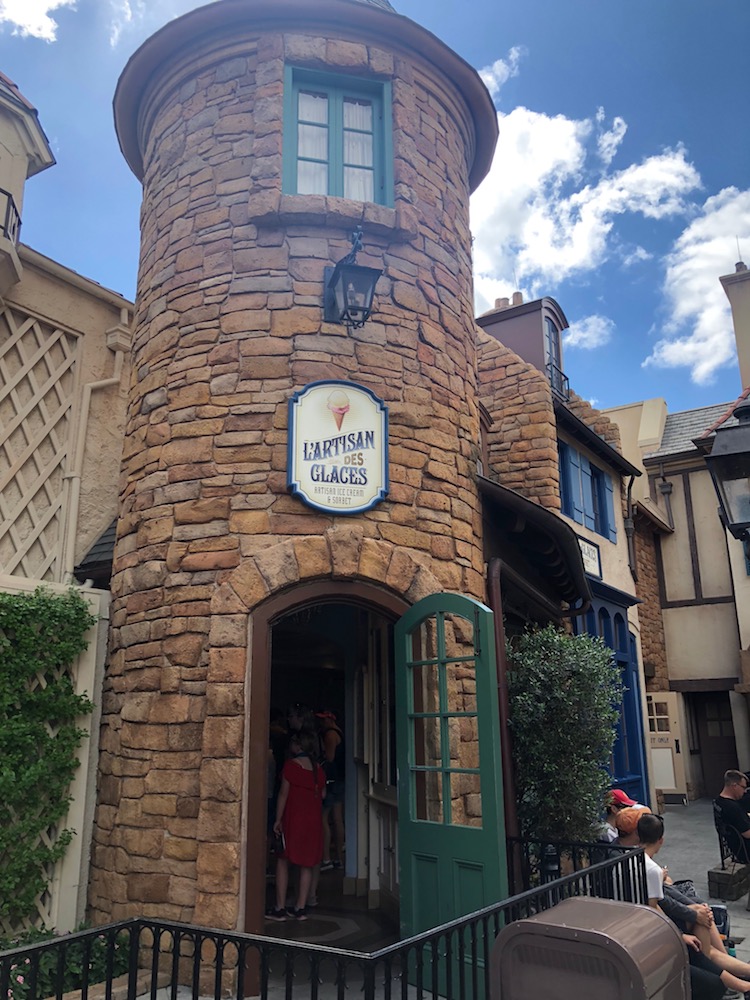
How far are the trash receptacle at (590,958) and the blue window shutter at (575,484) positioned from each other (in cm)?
864

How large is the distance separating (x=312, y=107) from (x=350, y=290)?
1.95m

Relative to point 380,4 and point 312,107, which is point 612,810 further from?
point 380,4

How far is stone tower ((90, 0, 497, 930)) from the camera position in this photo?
563 cm

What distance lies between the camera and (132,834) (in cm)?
569

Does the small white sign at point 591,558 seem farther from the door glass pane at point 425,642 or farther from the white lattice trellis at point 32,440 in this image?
the white lattice trellis at point 32,440

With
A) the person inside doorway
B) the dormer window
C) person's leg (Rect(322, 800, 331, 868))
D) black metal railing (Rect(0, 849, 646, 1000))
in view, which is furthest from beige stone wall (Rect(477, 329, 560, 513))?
black metal railing (Rect(0, 849, 646, 1000))

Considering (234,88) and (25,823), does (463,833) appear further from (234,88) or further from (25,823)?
(234,88)

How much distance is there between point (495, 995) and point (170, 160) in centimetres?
668

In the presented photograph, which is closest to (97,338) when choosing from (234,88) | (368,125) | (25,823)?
(234,88)

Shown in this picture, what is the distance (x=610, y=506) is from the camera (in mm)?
13867

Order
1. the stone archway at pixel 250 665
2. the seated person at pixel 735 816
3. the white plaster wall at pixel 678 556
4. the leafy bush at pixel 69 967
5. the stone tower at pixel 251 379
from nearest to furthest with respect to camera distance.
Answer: the leafy bush at pixel 69 967, the stone archway at pixel 250 665, the stone tower at pixel 251 379, the seated person at pixel 735 816, the white plaster wall at pixel 678 556

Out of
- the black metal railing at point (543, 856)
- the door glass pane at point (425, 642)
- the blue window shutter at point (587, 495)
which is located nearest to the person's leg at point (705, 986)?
the black metal railing at point (543, 856)

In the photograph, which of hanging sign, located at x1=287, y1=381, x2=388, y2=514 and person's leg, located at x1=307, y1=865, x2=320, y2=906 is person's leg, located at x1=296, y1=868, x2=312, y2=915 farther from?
hanging sign, located at x1=287, y1=381, x2=388, y2=514

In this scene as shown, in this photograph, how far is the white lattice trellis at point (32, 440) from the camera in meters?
7.11
